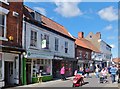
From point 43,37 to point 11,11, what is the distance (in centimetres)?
735

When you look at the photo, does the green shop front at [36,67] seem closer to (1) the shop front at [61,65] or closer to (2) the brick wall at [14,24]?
(2) the brick wall at [14,24]

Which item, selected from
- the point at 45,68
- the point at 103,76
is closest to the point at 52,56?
the point at 45,68

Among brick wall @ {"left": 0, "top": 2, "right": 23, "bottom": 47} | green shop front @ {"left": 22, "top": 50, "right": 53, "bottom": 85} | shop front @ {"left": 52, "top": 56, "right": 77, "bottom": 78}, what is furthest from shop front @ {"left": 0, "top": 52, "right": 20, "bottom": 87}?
shop front @ {"left": 52, "top": 56, "right": 77, "bottom": 78}

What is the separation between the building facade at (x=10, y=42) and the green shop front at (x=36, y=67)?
38.7 inches

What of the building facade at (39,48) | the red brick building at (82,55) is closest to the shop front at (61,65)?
the building facade at (39,48)

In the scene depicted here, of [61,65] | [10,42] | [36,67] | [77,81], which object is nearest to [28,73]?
[36,67]

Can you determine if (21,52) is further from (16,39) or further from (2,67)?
(2,67)

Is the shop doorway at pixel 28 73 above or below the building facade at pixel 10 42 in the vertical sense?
below

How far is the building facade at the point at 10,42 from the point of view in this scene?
66.4ft

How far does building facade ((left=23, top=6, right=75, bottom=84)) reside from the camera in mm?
24577

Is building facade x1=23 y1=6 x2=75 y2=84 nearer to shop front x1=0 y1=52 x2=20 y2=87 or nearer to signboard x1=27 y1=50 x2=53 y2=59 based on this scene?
signboard x1=27 y1=50 x2=53 y2=59

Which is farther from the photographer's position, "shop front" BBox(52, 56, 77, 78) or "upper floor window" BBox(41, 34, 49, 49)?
"shop front" BBox(52, 56, 77, 78)

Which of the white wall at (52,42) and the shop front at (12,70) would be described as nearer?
the shop front at (12,70)

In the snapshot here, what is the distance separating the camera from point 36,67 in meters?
26.8
